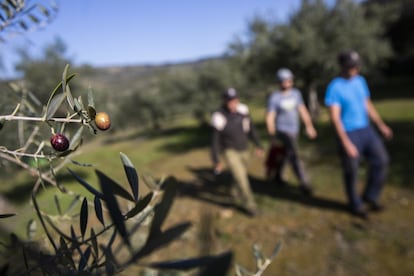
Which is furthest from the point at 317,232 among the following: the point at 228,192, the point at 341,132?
the point at 228,192

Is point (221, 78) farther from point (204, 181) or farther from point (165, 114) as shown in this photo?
point (204, 181)

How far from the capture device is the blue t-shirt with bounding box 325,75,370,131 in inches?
171

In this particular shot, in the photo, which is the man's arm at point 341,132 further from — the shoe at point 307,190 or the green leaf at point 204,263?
the green leaf at point 204,263

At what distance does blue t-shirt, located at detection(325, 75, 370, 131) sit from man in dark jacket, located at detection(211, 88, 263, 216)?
1482 millimetres

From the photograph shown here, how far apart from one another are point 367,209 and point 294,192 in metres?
1.51

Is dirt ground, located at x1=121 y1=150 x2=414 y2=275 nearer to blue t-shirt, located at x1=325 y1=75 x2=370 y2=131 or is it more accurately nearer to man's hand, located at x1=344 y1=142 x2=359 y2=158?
man's hand, located at x1=344 y1=142 x2=359 y2=158

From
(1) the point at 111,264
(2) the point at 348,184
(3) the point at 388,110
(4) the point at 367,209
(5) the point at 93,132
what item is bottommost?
(3) the point at 388,110

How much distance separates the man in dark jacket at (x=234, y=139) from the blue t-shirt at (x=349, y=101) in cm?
148

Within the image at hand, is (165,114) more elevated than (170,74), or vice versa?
(170,74)

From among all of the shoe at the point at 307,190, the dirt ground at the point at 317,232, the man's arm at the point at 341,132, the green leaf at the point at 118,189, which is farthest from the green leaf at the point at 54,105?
the shoe at the point at 307,190

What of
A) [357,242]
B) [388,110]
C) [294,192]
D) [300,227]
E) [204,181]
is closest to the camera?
[357,242]

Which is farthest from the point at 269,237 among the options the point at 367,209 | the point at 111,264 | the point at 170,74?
the point at 170,74

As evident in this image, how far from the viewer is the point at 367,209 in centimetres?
513

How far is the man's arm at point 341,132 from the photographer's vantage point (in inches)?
169
